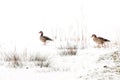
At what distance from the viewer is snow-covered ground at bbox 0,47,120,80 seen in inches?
252

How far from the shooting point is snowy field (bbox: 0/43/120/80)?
6469 mm

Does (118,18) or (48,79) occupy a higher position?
(118,18)

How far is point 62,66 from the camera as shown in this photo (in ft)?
25.5

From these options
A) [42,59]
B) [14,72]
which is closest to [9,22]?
[42,59]

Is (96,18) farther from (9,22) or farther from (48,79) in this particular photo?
(48,79)

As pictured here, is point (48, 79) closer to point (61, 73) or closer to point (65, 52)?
point (61, 73)

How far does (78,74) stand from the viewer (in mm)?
6621

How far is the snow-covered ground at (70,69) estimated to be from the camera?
252 inches

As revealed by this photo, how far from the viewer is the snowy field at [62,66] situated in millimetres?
6469

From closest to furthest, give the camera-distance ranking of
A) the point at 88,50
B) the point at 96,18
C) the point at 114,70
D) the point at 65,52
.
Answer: the point at 114,70 < the point at 65,52 < the point at 88,50 < the point at 96,18

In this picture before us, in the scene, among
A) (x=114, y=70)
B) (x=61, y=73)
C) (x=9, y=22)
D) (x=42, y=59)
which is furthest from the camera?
(x=9, y=22)

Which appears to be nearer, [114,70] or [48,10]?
[114,70]

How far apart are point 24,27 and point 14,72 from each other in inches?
361

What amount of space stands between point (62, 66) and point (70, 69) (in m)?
0.37
